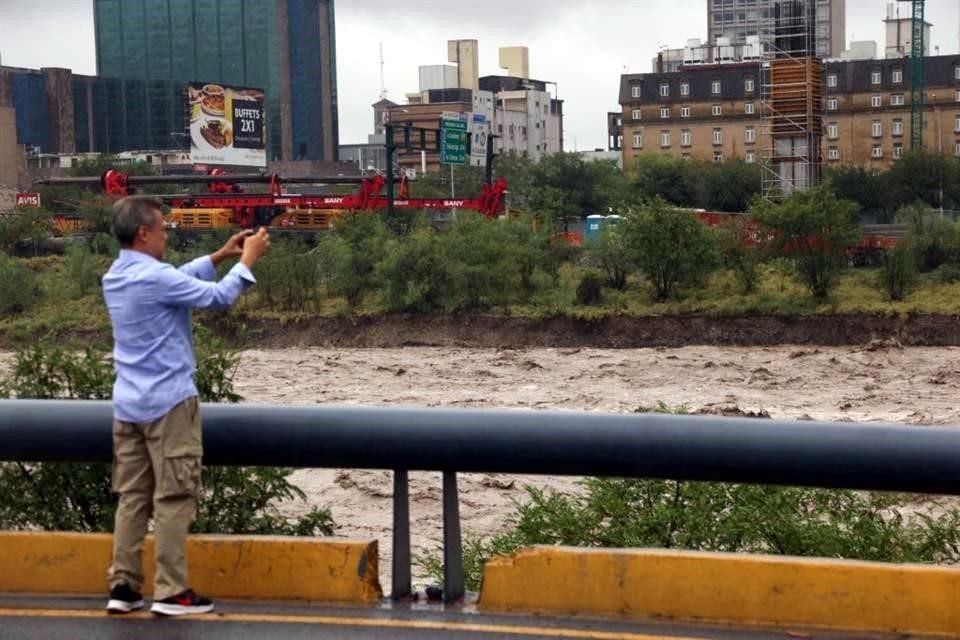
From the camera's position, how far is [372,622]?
704 cm

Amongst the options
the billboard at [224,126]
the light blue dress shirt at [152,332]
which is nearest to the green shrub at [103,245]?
the light blue dress shirt at [152,332]

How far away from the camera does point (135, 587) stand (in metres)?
7.12

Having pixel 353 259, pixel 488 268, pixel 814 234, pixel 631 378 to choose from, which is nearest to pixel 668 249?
pixel 814 234

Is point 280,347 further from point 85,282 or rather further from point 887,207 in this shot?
point 887,207

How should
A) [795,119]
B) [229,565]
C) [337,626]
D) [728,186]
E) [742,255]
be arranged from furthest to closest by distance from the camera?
[728,186] < [795,119] < [742,255] < [229,565] < [337,626]

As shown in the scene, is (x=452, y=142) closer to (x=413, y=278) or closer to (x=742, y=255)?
(x=413, y=278)

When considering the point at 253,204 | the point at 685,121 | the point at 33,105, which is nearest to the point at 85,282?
the point at 253,204

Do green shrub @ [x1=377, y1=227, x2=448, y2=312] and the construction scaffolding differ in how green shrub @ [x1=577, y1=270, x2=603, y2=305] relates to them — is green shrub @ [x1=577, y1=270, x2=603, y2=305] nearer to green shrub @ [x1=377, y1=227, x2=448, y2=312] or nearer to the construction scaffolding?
green shrub @ [x1=377, y1=227, x2=448, y2=312]

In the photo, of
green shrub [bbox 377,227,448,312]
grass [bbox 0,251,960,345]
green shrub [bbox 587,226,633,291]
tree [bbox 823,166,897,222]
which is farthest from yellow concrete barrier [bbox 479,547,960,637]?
tree [bbox 823,166,897,222]

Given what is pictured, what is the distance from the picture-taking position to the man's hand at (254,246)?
6.96m

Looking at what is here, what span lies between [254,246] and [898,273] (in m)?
33.7

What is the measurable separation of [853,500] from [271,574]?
351 centimetres

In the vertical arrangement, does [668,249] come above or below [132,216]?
below

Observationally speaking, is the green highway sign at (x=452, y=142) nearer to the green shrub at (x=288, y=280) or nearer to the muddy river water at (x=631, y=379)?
the green shrub at (x=288, y=280)
